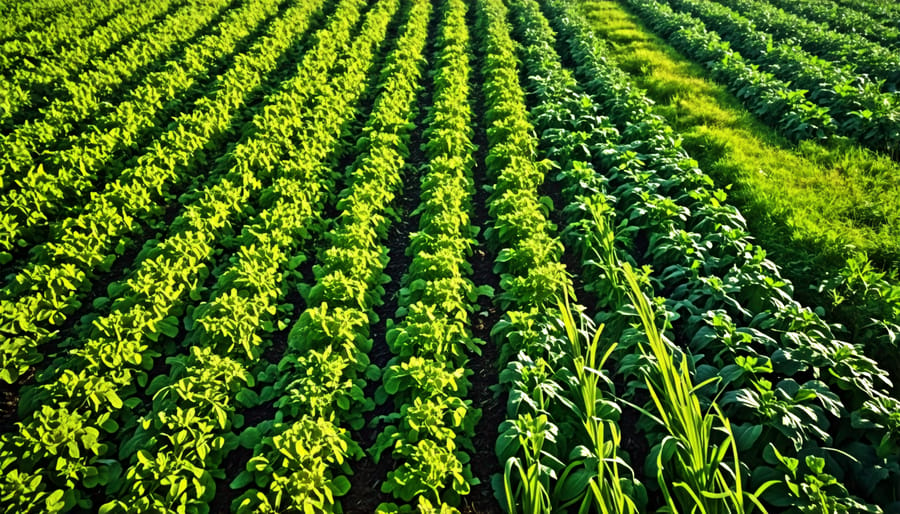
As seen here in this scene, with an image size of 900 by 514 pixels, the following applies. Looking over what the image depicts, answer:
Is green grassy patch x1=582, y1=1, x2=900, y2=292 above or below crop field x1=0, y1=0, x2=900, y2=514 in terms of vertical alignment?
above

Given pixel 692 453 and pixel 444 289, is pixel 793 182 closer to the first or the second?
pixel 444 289

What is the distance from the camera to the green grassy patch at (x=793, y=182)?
608 centimetres

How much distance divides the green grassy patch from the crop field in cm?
5

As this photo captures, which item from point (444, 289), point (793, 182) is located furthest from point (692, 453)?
point (793, 182)

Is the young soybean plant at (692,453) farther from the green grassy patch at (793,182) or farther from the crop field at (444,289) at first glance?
the green grassy patch at (793,182)

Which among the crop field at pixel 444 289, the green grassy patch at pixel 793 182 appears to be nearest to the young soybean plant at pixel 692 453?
the crop field at pixel 444 289

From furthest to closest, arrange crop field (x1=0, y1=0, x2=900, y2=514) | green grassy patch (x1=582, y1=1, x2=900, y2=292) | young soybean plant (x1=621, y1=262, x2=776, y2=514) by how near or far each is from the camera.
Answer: green grassy patch (x1=582, y1=1, x2=900, y2=292), crop field (x1=0, y1=0, x2=900, y2=514), young soybean plant (x1=621, y1=262, x2=776, y2=514)

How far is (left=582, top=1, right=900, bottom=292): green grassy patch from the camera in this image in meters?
6.08

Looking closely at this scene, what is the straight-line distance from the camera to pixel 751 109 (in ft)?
34.0

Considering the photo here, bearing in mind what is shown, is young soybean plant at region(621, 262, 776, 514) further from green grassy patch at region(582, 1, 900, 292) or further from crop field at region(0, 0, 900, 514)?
green grassy patch at region(582, 1, 900, 292)

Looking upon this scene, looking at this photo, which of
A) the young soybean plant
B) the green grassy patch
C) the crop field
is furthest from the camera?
the green grassy patch

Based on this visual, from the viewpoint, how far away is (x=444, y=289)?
212 inches

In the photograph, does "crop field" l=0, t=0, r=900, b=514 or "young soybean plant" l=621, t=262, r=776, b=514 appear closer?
"young soybean plant" l=621, t=262, r=776, b=514

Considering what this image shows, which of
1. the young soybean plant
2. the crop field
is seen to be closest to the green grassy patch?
the crop field
